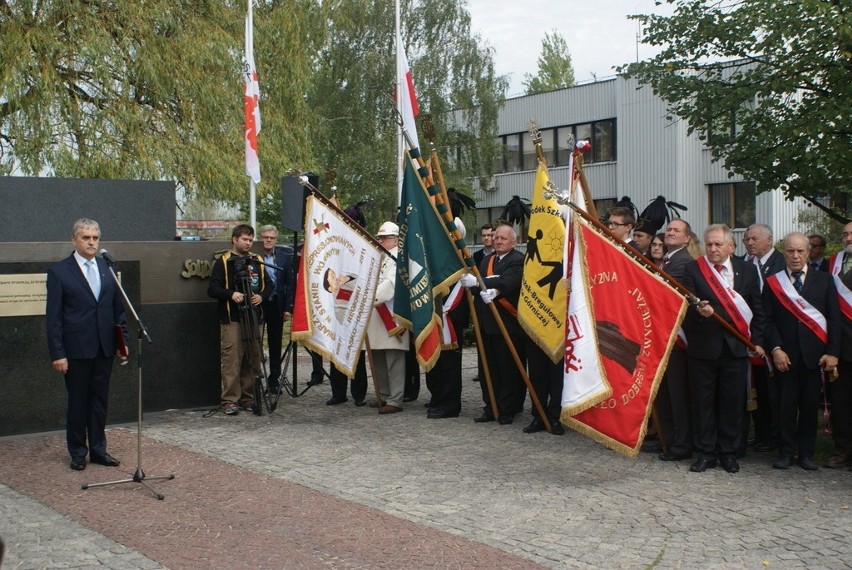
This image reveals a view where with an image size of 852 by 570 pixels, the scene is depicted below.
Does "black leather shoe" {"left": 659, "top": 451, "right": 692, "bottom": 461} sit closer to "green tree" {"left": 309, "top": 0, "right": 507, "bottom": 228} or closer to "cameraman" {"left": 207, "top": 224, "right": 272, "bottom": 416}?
"cameraman" {"left": 207, "top": 224, "right": 272, "bottom": 416}

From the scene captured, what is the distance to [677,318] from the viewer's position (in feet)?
27.3

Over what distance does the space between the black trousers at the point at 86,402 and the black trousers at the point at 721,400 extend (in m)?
4.92

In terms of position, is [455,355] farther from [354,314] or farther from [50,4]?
[50,4]

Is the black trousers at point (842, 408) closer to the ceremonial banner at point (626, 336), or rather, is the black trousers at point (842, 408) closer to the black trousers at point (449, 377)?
the ceremonial banner at point (626, 336)

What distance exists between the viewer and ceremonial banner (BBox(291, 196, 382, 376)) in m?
11.2

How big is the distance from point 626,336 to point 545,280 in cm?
133

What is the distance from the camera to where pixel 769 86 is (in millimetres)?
11711

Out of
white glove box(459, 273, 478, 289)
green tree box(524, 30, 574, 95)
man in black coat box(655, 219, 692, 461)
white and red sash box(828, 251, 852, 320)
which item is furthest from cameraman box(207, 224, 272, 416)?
green tree box(524, 30, 574, 95)

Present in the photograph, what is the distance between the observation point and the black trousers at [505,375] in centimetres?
1059

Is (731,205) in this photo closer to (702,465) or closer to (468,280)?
(468,280)

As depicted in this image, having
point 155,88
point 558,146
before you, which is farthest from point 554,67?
point 155,88

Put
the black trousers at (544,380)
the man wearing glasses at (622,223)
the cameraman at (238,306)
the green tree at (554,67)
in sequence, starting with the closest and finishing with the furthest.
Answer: the man wearing glasses at (622,223) < the black trousers at (544,380) < the cameraman at (238,306) < the green tree at (554,67)

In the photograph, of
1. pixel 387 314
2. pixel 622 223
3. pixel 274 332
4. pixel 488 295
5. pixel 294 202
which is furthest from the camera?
pixel 274 332

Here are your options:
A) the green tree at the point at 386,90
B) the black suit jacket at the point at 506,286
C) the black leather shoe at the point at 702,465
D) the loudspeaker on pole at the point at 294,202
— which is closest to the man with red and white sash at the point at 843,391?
the black leather shoe at the point at 702,465
